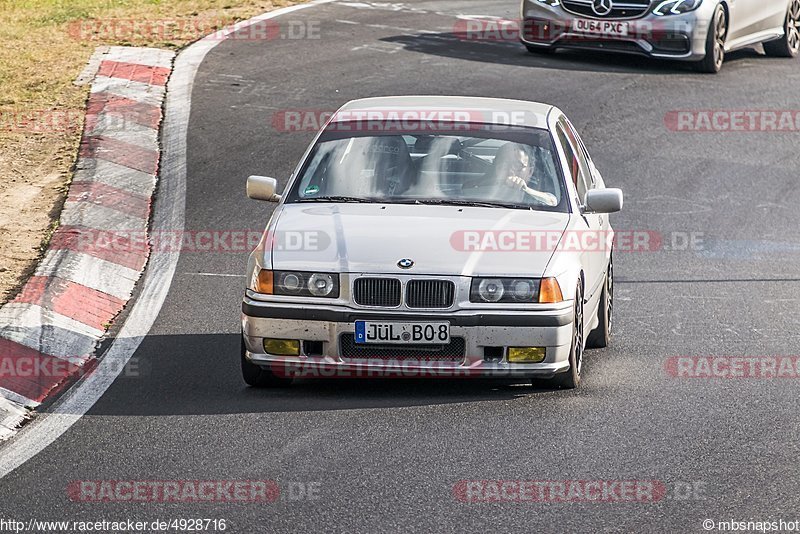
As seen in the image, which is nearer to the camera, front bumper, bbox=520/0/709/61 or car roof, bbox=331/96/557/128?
car roof, bbox=331/96/557/128

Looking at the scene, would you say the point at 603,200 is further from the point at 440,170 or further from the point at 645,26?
the point at 645,26

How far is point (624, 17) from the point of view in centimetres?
1850

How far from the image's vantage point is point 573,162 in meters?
9.51

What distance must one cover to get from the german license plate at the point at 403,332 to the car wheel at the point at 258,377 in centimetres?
69

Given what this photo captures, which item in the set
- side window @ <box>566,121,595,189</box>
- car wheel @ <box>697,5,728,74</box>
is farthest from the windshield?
car wheel @ <box>697,5,728,74</box>

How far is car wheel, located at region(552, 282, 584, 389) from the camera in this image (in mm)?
8227

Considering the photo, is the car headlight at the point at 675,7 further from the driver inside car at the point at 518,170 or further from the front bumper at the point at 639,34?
the driver inside car at the point at 518,170

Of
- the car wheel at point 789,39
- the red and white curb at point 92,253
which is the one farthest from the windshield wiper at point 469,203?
the car wheel at point 789,39

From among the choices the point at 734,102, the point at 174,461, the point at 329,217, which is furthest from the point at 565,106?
the point at 174,461

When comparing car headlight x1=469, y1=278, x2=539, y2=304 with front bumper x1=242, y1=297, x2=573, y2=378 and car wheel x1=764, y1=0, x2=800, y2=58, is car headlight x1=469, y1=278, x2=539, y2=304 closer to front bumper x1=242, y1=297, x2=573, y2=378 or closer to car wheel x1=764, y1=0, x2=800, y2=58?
front bumper x1=242, y1=297, x2=573, y2=378

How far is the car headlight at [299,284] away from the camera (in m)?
7.98

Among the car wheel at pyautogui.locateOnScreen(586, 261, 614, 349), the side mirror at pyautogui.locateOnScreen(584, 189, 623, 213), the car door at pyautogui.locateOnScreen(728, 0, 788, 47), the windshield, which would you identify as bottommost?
the car door at pyautogui.locateOnScreen(728, 0, 788, 47)

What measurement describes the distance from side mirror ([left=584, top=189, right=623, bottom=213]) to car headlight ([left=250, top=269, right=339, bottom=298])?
1.86 m

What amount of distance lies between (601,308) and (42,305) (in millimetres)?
3852
